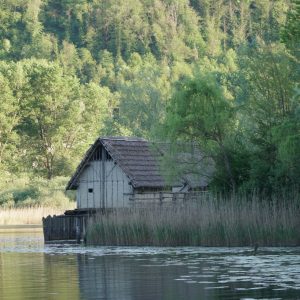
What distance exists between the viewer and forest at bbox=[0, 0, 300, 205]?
42719 mm

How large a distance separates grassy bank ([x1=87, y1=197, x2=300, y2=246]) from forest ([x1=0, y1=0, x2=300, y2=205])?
189cm

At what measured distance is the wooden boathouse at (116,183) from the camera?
48.7 m

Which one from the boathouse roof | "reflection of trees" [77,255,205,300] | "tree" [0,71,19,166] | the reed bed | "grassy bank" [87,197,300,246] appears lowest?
"reflection of trees" [77,255,205,300]

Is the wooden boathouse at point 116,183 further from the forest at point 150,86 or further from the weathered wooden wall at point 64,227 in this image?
the forest at point 150,86

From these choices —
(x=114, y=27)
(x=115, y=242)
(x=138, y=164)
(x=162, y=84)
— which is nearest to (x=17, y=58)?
(x=114, y=27)

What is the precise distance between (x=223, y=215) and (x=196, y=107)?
23.2ft

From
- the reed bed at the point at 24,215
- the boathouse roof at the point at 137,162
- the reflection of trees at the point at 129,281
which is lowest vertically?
the reflection of trees at the point at 129,281

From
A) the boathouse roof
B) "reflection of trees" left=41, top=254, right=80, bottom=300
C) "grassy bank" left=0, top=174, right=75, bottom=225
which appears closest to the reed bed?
"grassy bank" left=0, top=174, right=75, bottom=225

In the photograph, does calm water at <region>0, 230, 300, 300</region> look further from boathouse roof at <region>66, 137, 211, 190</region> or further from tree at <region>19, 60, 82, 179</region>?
tree at <region>19, 60, 82, 179</region>

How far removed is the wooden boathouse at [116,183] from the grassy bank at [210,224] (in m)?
5.81

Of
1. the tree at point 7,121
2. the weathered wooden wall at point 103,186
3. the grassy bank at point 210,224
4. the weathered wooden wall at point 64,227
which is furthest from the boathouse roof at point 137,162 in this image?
the tree at point 7,121

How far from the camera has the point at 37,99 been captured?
9700 cm

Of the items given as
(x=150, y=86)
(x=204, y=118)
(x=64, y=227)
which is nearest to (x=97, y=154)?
(x=64, y=227)

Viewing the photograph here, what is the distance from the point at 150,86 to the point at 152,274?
79714 mm
